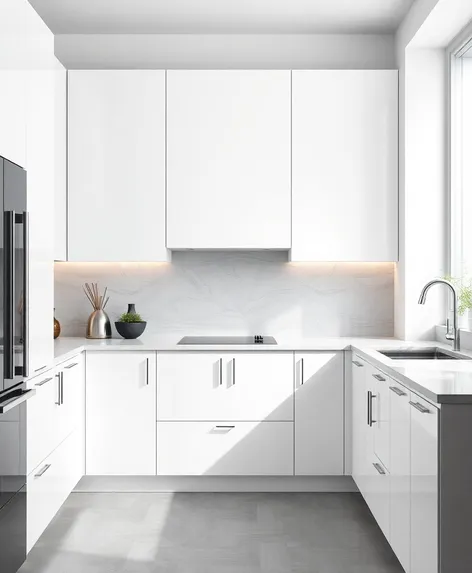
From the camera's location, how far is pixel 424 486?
2104mm

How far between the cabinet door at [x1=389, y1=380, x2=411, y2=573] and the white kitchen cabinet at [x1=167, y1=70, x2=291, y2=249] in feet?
4.95

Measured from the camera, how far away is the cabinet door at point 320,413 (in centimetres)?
359

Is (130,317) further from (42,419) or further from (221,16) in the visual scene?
(221,16)

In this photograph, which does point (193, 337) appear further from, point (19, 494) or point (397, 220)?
point (19, 494)

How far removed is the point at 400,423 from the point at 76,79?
8.81ft

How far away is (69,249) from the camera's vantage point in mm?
3771

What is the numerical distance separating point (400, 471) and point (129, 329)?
197 cm

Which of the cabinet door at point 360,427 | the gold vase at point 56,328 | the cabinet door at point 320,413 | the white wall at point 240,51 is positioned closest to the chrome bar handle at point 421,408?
the cabinet door at point 360,427

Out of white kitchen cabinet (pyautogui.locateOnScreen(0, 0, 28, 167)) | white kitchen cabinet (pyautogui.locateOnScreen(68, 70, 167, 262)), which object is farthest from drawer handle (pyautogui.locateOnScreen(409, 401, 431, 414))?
white kitchen cabinet (pyautogui.locateOnScreen(68, 70, 167, 262))

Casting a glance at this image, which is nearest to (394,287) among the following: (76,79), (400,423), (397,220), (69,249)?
(397,220)

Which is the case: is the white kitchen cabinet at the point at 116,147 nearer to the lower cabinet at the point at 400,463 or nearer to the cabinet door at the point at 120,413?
the cabinet door at the point at 120,413

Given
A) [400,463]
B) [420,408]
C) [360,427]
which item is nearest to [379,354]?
[360,427]

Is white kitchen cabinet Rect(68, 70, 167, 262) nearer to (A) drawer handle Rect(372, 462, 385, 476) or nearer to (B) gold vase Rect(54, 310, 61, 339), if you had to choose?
(B) gold vase Rect(54, 310, 61, 339)

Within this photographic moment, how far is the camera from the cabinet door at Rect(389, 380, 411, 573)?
2340 mm
